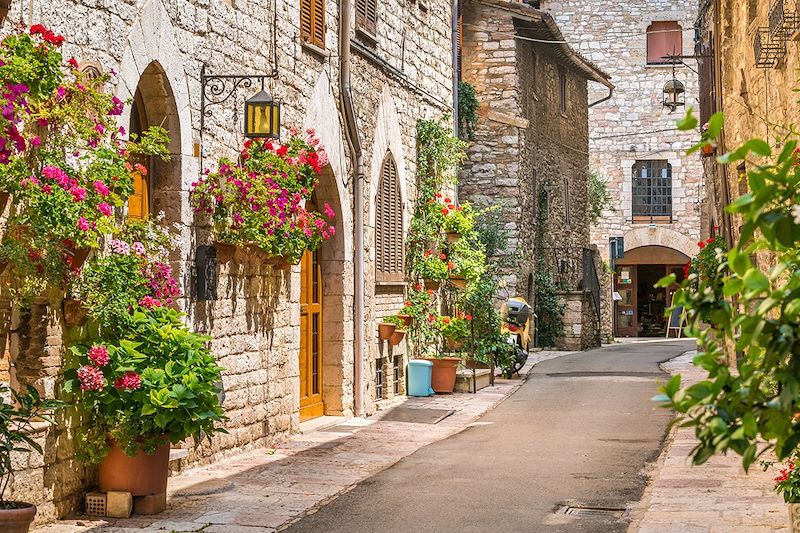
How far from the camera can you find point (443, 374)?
15.5m

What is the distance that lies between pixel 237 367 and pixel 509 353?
8.36 metres

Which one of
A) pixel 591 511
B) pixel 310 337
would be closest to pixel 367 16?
pixel 310 337

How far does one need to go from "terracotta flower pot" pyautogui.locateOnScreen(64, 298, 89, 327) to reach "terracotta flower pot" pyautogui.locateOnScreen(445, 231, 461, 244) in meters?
8.87

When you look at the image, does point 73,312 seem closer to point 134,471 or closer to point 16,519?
point 134,471

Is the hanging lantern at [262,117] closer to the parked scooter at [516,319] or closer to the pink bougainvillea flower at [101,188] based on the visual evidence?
the pink bougainvillea flower at [101,188]

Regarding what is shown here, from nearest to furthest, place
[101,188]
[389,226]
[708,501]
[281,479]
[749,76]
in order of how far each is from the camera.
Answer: [101,188] < [708,501] < [281,479] < [749,76] < [389,226]

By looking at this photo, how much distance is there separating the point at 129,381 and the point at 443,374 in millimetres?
8731

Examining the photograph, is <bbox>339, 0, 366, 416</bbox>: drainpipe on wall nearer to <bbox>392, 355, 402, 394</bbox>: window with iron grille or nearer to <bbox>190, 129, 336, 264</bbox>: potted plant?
<bbox>392, 355, 402, 394</bbox>: window with iron grille

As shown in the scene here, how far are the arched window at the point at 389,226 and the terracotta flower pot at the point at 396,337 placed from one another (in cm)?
64

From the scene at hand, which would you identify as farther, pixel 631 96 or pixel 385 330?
pixel 631 96

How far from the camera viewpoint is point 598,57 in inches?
1362

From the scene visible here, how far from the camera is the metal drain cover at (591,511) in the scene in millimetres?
7469

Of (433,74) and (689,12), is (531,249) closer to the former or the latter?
(433,74)

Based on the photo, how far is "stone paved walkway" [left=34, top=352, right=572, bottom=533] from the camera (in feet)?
22.9
